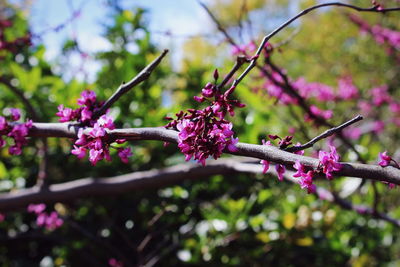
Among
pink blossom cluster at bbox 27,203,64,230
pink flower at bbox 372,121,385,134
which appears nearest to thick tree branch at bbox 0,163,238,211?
pink blossom cluster at bbox 27,203,64,230

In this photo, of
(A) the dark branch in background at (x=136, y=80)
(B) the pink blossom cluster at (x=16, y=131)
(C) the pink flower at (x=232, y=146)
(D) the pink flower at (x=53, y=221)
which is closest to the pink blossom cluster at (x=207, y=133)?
(C) the pink flower at (x=232, y=146)

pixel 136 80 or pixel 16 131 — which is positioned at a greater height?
pixel 136 80

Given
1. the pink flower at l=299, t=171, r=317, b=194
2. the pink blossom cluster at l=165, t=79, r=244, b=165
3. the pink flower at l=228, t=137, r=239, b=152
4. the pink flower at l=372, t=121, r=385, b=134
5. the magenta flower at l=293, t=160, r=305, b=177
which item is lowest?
the pink flower at l=372, t=121, r=385, b=134

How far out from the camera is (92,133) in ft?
4.08

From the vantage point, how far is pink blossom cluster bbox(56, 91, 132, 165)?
123 centimetres

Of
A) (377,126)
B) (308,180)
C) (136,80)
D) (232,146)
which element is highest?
(136,80)

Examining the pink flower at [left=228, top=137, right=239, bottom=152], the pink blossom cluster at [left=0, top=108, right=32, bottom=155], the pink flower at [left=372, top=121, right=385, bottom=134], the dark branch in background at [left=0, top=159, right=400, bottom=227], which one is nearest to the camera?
the pink flower at [left=228, top=137, right=239, bottom=152]

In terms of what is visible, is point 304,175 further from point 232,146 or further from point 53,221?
point 53,221

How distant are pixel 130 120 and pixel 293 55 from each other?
1114 centimetres

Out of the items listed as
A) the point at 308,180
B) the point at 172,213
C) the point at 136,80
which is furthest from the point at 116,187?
the point at 308,180

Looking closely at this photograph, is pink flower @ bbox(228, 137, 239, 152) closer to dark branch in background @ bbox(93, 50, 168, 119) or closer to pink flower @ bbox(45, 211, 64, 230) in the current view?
dark branch in background @ bbox(93, 50, 168, 119)

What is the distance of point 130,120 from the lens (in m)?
3.19

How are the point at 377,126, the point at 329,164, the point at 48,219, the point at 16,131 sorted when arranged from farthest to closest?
the point at 377,126
the point at 48,219
the point at 16,131
the point at 329,164

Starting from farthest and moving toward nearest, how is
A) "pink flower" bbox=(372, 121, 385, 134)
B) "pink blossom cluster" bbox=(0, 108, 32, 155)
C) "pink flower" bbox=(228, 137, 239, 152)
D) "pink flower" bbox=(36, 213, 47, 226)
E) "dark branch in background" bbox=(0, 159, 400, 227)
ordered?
"pink flower" bbox=(372, 121, 385, 134), "pink flower" bbox=(36, 213, 47, 226), "dark branch in background" bbox=(0, 159, 400, 227), "pink blossom cluster" bbox=(0, 108, 32, 155), "pink flower" bbox=(228, 137, 239, 152)
